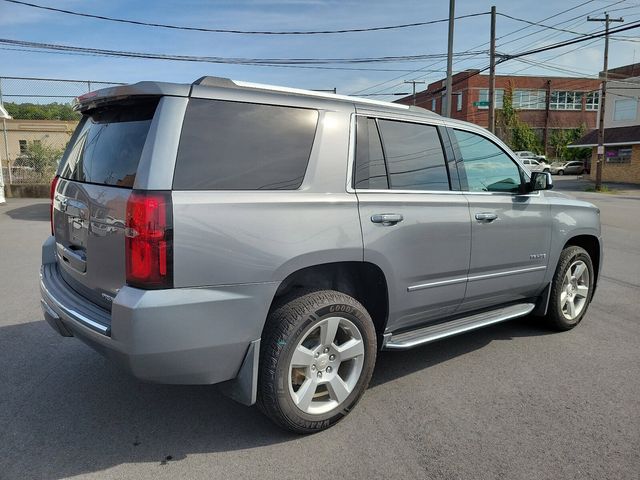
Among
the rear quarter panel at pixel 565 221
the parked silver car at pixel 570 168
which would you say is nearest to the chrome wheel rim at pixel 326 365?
the rear quarter panel at pixel 565 221

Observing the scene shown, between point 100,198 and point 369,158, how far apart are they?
165 centimetres

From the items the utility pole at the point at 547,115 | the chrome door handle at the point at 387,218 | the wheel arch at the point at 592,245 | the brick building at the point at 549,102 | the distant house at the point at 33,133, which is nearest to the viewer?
the chrome door handle at the point at 387,218

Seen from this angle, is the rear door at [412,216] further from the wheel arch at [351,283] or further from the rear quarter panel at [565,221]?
the rear quarter panel at [565,221]

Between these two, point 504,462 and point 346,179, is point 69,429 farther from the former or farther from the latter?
point 504,462

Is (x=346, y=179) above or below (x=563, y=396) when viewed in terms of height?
above

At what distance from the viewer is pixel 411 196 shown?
3586 millimetres

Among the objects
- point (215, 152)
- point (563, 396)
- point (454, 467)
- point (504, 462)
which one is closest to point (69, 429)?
point (215, 152)

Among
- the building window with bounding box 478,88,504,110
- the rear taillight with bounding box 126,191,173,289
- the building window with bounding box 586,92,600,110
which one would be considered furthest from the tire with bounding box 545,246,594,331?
the building window with bounding box 586,92,600,110

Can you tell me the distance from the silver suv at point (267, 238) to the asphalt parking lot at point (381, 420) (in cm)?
33

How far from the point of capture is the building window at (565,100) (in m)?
56.8

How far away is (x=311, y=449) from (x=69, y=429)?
57.1 inches

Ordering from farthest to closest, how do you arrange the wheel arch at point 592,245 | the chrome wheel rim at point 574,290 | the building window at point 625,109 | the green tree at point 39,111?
the building window at point 625,109 < the green tree at point 39,111 < the wheel arch at point 592,245 < the chrome wheel rim at point 574,290

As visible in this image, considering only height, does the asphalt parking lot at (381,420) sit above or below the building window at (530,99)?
below

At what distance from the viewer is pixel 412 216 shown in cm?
352
